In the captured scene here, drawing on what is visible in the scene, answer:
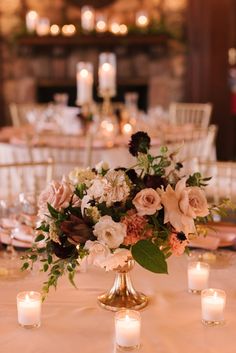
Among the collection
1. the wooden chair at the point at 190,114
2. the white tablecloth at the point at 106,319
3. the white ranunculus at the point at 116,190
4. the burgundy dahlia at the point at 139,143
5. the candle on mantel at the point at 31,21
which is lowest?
the white tablecloth at the point at 106,319

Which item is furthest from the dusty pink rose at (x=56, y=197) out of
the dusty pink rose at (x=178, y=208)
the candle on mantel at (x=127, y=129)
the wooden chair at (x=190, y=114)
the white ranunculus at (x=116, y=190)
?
the wooden chair at (x=190, y=114)

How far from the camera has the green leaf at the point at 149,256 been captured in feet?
4.18

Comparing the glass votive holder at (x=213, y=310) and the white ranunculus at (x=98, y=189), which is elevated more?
the white ranunculus at (x=98, y=189)

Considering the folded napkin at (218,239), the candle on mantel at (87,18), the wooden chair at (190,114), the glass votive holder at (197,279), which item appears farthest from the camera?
the candle on mantel at (87,18)

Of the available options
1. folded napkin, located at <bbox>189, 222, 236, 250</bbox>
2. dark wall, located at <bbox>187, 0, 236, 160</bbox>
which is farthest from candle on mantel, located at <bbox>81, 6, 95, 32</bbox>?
folded napkin, located at <bbox>189, 222, 236, 250</bbox>

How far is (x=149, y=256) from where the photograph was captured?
128cm

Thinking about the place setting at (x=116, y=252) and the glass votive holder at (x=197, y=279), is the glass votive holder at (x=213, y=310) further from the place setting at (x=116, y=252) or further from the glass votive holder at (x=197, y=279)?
the glass votive holder at (x=197, y=279)

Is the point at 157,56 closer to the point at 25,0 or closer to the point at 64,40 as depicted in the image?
the point at 64,40

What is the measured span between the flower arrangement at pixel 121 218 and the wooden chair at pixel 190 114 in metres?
4.15

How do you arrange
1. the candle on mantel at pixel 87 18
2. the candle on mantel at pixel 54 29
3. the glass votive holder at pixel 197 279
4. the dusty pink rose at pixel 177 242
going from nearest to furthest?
the dusty pink rose at pixel 177 242 < the glass votive holder at pixel 197 279 < the candle on mantel at pixel 87 18 < the candle on mantel at pixel 54 29

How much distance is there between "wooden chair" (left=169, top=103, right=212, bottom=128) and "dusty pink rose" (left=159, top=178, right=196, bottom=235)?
4165 millimetres

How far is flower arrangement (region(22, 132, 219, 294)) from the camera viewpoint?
1.28 meters

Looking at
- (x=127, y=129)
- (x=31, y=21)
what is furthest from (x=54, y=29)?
(x=127, y=129)

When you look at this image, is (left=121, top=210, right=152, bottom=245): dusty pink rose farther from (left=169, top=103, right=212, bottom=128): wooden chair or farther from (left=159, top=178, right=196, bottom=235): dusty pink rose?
(left=169, top=103, right=212, bottom=128): wooden chair
